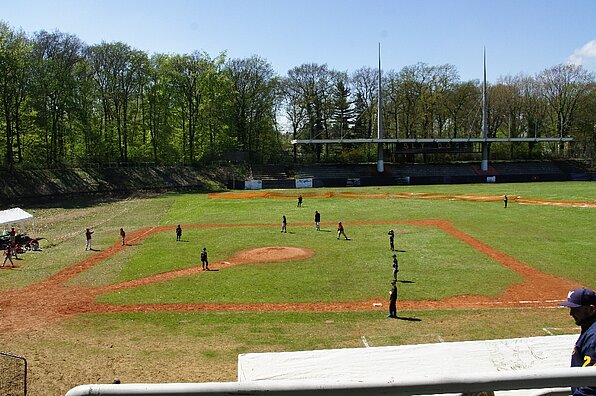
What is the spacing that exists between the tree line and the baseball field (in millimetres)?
30602

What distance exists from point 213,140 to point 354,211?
4740 cm

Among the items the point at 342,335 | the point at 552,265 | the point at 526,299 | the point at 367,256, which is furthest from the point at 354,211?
the point at 342,335

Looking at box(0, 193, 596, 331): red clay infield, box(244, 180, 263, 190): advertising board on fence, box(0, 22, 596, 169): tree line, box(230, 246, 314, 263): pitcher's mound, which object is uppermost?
box(0, 22, 596, 169): tree line

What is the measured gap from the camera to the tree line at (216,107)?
232 ft

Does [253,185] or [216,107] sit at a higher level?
[216,107]

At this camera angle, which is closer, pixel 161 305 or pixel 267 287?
pixel 161 305

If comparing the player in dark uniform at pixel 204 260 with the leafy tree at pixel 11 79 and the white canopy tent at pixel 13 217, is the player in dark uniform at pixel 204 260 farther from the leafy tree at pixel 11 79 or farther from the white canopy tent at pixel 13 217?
the leafy tree at pixel 11 79

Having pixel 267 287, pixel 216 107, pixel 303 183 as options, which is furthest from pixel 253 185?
pixel 267 287

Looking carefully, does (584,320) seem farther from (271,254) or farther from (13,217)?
(13,217)

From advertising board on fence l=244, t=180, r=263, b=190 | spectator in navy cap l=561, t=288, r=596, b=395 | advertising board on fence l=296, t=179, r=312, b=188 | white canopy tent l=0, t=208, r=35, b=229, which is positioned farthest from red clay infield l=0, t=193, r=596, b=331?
advertising board on fence l=296, t=179, r=312, b=188

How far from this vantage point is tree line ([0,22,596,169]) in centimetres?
7056

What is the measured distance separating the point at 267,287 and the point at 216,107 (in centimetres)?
6918

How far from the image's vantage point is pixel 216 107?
292ft

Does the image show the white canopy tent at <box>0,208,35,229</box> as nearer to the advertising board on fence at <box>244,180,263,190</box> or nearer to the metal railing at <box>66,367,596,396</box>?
the metal railing at <box>66,367,596,396</box>
